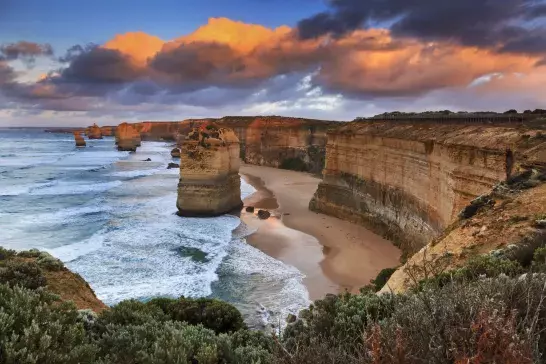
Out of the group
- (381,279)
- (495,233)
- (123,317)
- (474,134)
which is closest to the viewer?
(123,317)

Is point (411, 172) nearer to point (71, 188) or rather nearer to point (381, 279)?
point (381, 279)

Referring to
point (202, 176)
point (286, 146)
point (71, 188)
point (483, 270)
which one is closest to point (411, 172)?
point (202, 176)

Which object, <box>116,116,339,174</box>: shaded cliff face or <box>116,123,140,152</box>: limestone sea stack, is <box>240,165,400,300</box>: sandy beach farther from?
<box>116,123,140,152</box>: limestone sea stack

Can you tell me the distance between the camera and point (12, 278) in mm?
7961

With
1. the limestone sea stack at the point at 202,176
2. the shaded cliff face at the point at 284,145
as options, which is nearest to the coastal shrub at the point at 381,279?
the limestone sea stack at the point at 202,176

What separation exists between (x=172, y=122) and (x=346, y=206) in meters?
151

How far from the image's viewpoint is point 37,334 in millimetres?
4691

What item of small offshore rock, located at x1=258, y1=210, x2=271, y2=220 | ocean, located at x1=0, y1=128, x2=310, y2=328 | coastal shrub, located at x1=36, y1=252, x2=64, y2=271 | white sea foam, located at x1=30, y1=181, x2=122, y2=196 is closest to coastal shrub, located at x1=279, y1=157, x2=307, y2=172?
ocean, located at x1=0, y1=128, x2=310, y2=328

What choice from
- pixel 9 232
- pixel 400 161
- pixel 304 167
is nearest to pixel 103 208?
pixel 9 232

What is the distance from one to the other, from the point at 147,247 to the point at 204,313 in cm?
1431

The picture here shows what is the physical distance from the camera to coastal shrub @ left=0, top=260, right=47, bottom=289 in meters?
7.91

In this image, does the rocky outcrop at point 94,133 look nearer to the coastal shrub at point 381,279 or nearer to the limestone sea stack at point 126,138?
the limestone sea stack at point 126,138

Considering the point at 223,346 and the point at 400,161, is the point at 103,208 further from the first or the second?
the point at 223,346

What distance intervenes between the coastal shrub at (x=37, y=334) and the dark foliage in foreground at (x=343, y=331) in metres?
0.01
